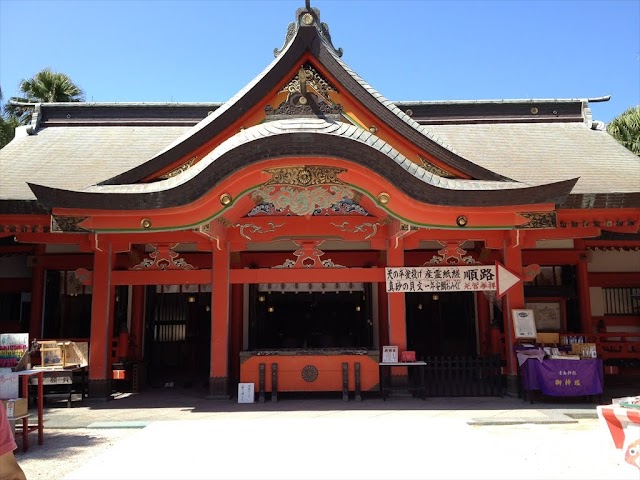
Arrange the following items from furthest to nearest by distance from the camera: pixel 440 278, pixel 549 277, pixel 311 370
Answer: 1. pixel 549 277
2. pixel 440 278
3. pixel 311 370

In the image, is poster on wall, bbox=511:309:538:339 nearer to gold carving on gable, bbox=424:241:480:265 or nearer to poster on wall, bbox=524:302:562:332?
gold carving on gable, bbox=424:241:480:265

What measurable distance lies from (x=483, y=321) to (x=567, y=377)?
12.2 ft

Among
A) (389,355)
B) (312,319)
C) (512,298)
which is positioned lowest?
(389,355)

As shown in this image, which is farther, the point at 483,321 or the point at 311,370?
the point at 483,321

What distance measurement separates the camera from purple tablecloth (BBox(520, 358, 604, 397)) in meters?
9.47

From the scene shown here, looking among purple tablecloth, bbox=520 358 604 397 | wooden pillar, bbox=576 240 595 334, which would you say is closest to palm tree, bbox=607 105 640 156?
wooden pillar, bbox=576 240 595 334

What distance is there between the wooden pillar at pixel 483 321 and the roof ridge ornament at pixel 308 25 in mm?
6976

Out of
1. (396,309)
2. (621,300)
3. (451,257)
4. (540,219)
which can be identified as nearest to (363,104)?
(451,257)

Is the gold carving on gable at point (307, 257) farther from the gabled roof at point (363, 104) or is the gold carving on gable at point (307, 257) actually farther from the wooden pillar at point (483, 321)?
the wooden pillar at point (483, 321)

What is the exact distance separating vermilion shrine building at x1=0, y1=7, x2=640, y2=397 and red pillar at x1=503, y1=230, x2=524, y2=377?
0.13 feet

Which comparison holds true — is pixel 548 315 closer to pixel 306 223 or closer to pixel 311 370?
pixel 311 370

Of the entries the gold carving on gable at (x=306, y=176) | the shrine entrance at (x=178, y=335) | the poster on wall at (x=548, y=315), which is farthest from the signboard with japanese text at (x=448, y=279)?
the shrine entrance at (x=178, y=335)

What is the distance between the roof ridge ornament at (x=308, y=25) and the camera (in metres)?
9.70

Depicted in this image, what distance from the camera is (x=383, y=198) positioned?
30.2 feet
